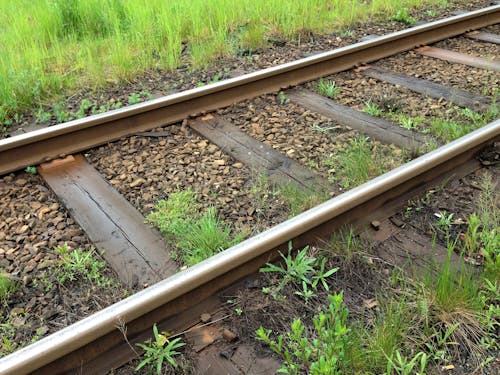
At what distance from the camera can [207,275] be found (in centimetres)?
254

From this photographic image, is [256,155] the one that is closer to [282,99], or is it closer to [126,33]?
[282,99]

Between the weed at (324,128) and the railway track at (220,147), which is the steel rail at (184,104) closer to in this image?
the railway track at (220,147)

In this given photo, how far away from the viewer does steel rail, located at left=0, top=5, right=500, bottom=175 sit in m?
3.88

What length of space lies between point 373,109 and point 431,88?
35.4 inches

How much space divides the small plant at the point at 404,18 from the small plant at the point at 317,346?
5712 mm

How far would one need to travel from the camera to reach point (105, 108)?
188 inches

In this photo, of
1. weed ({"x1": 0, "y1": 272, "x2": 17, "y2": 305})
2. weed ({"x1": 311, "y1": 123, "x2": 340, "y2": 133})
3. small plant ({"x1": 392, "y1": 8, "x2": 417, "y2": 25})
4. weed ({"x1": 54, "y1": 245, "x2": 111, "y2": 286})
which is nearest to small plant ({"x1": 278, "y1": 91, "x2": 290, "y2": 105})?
weed ({"x1": 311, "y1": 123, "x2": 340, "y2": 133})

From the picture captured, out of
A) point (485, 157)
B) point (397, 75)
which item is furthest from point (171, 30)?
point (485, 157)

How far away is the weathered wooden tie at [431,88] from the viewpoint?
4836mm

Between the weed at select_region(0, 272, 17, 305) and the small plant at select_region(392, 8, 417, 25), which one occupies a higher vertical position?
the weed at select_region(0, 272, 17, 305)

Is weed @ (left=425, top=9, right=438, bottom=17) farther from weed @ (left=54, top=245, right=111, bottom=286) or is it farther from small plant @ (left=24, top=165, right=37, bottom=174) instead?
weed @ (left=54, top=245, right=111, bottom=286)

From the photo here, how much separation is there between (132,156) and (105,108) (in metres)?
0.94

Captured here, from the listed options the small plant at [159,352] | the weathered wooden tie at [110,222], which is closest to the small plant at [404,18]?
the weathered wooden tie at [110,222]

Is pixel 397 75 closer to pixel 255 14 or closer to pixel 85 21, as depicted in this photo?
pixel 255 14
